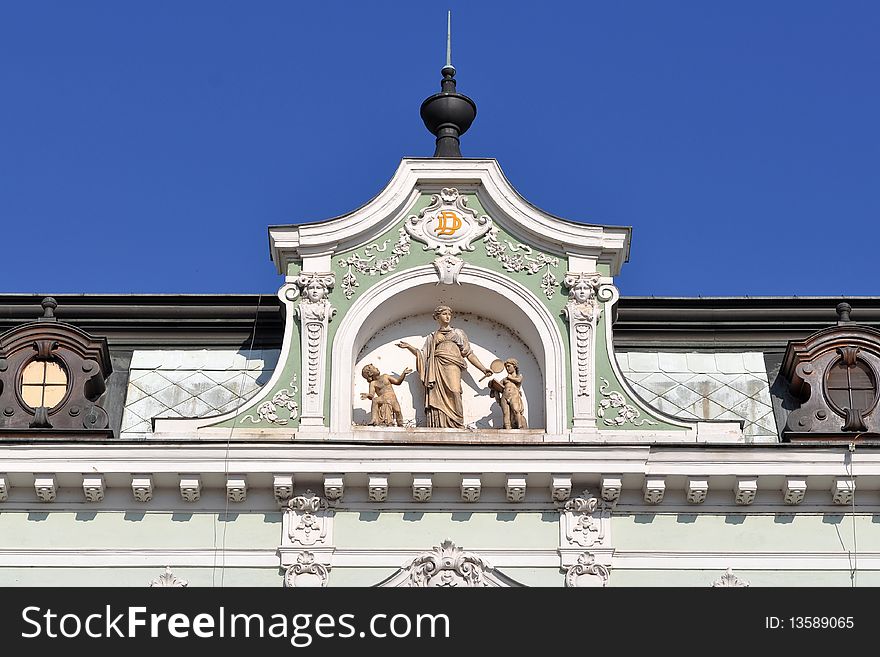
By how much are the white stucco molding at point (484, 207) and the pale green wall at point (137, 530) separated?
321 cm

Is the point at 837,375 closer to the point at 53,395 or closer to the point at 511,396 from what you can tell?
the point at 511,396

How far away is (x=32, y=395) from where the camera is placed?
27.8m

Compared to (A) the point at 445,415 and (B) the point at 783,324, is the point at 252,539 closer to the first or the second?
(A) the point at 445,415

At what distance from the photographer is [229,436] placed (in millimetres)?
26938

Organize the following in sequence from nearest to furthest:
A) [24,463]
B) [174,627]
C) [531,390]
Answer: [174,627], [24,463], [531,390]

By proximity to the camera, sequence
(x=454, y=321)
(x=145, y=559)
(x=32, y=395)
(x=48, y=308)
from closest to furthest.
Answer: (x=145, y=559)
(x=32, y=395)
(x=48, y=308)
(x=454, y=321)

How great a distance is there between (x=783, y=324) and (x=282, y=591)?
8065 millimetres

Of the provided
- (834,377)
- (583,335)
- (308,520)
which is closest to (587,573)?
(583,335)

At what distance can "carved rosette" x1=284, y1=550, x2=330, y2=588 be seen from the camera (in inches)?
1029

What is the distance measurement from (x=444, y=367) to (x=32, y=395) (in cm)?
462

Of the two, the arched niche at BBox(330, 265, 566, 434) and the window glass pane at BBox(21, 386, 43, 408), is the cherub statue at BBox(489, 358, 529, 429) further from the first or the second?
the window glass pane at BBox(21, 386, 43, 408)

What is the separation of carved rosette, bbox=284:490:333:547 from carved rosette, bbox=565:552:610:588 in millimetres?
2609

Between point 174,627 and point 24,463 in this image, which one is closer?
point 174,627

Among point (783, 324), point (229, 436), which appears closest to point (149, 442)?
point (229, 436)
